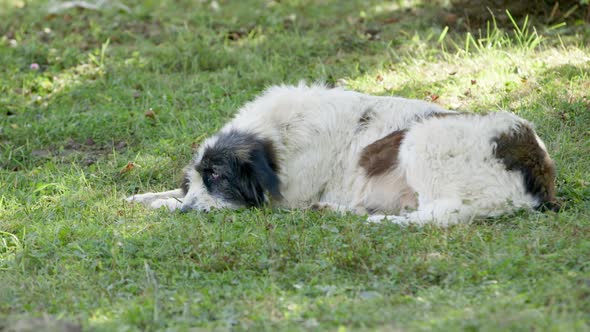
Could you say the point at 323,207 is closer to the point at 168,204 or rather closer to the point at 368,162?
the point at 368,162

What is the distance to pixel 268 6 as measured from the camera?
11664 mm

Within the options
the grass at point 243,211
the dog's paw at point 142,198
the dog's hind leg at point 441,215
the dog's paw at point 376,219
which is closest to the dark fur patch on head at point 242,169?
the grass at point 243,211

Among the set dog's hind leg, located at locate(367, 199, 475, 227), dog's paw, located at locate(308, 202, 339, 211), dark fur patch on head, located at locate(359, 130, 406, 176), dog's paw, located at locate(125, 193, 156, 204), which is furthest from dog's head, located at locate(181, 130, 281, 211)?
dog's hind leg, located at locate(367, 199, 475, 227)

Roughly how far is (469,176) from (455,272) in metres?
1.11

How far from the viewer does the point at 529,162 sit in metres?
5.45

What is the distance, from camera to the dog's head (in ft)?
19.7

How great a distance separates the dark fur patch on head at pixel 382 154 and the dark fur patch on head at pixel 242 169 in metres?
0.71

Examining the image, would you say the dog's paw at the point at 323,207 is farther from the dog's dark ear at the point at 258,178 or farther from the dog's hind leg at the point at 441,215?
the dog's hind leg at the point at 441,215

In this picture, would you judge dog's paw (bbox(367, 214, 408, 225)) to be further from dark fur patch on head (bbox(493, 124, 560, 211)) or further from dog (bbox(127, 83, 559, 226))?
dark fur patch on head (bbox(493, 124, 560, 211))

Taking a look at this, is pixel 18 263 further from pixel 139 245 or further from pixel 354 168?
pixel 354 168

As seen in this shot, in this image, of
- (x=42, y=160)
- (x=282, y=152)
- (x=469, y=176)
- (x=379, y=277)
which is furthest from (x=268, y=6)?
(x=379, y=277)

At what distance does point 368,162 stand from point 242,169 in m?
0.97

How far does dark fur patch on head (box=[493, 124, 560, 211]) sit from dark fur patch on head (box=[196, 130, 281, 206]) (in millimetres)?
1722

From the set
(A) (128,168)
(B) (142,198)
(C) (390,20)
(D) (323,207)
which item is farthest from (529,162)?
(C) (390,20)
